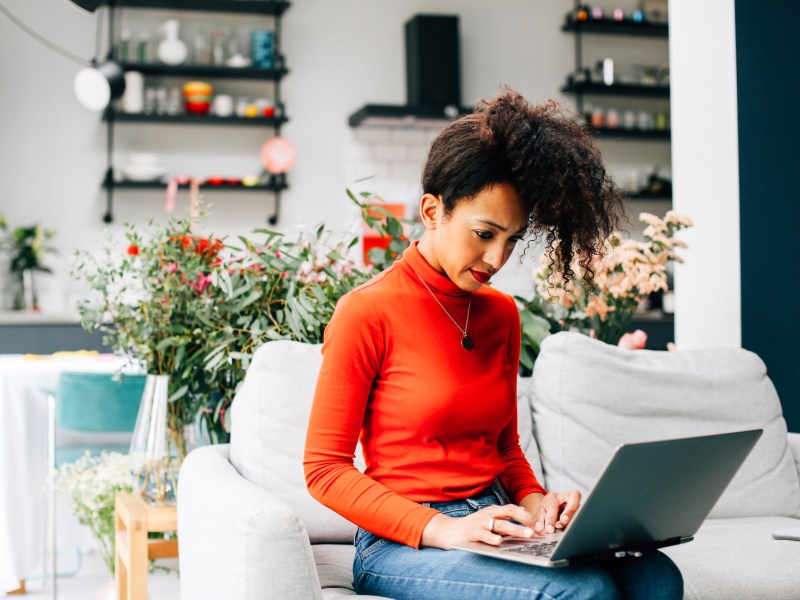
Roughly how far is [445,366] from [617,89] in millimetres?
5294

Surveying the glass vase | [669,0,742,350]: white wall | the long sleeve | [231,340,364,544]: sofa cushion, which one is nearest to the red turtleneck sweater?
the long sleeve

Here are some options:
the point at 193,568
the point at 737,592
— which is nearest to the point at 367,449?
the point at 193,568

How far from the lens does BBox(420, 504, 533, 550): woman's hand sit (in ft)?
4.56

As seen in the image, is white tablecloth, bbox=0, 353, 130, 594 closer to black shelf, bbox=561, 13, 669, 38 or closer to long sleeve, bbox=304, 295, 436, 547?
long sleeve, bbox=304, 295, 436, 547

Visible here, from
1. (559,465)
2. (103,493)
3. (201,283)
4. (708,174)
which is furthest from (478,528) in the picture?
(708,174)

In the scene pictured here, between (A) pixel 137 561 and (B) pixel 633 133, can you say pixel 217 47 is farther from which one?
(A) pixel 137 561

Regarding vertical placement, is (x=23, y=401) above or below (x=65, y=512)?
above

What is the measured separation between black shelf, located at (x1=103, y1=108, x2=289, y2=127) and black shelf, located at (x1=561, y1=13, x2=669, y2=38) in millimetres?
2060

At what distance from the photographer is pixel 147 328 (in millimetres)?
2471

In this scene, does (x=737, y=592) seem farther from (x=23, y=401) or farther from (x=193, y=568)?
(x=23, y=401)

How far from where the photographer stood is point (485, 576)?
138 cm

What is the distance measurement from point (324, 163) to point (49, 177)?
163cm

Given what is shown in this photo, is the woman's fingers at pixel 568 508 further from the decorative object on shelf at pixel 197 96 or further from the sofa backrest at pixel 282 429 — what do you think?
the decorative object on shelf at pixel 197 96

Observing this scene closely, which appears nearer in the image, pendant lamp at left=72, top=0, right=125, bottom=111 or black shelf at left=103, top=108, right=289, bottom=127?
pendant lamp at left=72, top=0, right=125, bottom=111
